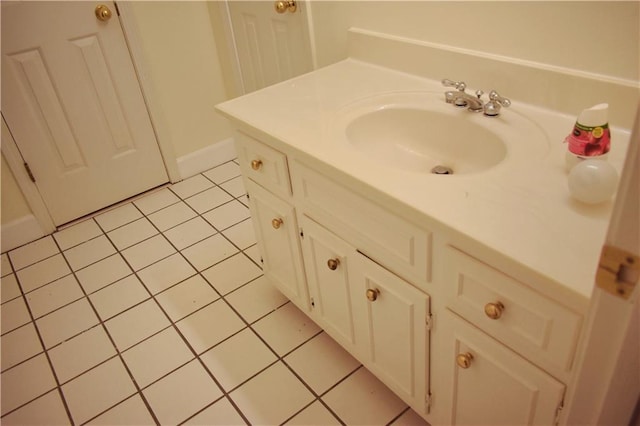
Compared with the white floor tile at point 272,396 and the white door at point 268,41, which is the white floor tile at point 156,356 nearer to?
the white floor tile at point 272,396

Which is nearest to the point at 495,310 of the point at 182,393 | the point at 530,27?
the point at 530,27

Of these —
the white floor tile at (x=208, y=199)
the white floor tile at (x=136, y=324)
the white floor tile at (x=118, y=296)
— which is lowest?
the white floor tile at (x=136, y=324)

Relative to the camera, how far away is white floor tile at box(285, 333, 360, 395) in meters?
1.60

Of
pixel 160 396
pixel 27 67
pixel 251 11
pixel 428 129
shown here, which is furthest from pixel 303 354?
pixel 27 67

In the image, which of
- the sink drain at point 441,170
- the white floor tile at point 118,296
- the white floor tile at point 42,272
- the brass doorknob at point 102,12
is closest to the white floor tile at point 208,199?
the white floor tile at point 118,296

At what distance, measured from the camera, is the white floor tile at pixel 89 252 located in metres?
2.30

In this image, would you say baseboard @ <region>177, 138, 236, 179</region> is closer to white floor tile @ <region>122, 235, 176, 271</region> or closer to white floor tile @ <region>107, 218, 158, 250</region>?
white floor tile @ <region>107, 218, 158, 250</region>

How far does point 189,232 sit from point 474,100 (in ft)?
5.22

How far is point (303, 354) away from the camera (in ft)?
5.56

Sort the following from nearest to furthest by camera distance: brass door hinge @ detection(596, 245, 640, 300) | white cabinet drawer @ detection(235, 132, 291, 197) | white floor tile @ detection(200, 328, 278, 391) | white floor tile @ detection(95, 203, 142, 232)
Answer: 1. brass door hinge @ detection(596, 245, 640, 300)
2. white cabinet drawer @ detection(235, 132, 291, 197)
3. white floor tile @ detection(200, 328, 278, 391)
4. white floor tile @ detection(95, 203, 142, 232)

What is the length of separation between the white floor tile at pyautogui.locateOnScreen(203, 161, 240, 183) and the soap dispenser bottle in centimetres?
214

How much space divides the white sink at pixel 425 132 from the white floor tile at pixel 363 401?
2.33 ft

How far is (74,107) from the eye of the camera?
238cm

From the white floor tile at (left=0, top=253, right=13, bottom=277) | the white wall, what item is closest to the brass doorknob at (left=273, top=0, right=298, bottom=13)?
the white wall
